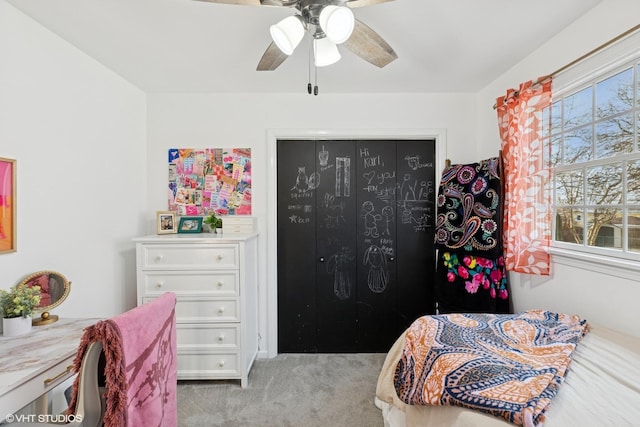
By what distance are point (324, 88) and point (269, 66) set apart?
990mm

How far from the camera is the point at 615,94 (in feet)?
5.13

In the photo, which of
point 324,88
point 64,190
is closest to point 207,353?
point 64,190

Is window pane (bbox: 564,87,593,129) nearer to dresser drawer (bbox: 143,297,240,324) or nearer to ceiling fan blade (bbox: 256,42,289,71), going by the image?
ceiling fan blade (bbox: 256,42,289,71)

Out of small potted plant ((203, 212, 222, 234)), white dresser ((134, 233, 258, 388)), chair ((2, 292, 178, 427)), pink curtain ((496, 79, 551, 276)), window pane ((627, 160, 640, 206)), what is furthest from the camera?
small potted plant ((203, 212, 222, 234))

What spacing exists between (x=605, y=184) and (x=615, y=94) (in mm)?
476

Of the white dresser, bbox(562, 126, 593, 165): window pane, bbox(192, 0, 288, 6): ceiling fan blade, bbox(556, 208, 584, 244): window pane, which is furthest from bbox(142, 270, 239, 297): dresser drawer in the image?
bbox(562, 126, 593, 165): window pane

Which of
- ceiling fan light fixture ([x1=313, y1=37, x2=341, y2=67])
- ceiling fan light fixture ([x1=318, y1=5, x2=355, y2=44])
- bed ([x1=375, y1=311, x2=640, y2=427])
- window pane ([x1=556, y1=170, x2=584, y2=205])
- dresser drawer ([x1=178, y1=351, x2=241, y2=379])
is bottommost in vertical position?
dresser drawer ([x1=178, y1=351, x2=241, y2=379])

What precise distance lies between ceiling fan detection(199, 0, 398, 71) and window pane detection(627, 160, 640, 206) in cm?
132

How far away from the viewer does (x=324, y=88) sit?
2566 millimetres

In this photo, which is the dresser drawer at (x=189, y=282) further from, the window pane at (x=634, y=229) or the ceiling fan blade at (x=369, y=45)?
the window pane at (x=634, y=229)

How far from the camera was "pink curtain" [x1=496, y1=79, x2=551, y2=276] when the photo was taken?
6.17 ft

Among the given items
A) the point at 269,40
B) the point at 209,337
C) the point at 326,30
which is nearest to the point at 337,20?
the point at 326,30

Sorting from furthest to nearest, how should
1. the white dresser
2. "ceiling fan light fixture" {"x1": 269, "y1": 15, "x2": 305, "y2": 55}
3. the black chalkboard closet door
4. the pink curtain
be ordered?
the black chalkboard closet door, the white dresser, the pink curtain, "ceiling fan light fixture" {"x1": 269, "y1": 15, "x2": 305, "y2": 55}

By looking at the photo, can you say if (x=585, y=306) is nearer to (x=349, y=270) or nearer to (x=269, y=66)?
(x=349, y=270)
